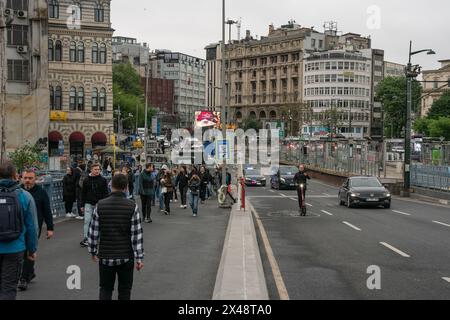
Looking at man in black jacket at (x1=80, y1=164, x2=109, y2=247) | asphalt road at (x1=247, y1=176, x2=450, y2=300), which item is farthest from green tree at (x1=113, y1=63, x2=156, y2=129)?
man in black jacket at (x1=80, y1=164, x2=109, y2=247)

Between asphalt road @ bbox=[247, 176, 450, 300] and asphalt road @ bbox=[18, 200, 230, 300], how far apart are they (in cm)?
124

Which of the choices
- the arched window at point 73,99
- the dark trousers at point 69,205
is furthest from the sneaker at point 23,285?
the arched window at point 73,99

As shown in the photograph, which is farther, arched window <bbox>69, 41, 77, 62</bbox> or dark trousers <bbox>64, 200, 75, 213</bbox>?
arched window <bbox>69, 41, 77, 62</bbox>

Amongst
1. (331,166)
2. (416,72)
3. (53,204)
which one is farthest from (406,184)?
(53,204)

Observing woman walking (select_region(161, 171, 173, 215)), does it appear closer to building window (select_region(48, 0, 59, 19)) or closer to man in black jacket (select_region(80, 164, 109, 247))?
man in black jacket (select_region(80, 164, 109, 247))

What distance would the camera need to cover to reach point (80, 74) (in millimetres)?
61875

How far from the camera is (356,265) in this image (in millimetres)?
12133

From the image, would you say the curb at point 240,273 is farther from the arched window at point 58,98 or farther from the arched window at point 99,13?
the arched window at point 99,13

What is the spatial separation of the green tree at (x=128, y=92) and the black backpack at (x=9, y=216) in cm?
10030

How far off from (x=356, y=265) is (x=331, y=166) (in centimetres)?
4311

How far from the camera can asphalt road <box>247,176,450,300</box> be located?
973 cm

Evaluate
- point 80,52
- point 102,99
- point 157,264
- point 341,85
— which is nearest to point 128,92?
point 341,85

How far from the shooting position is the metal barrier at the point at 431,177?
3297cm
